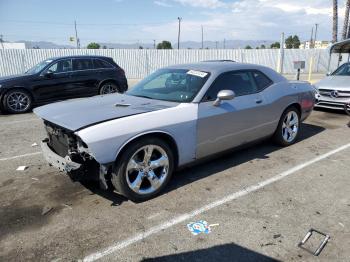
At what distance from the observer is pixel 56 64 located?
9742 millimetres

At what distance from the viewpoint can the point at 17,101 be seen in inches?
364

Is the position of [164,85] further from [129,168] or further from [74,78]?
[74,78]

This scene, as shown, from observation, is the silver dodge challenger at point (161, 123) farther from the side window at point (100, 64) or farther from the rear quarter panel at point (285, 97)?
the side window at point (100, 64)

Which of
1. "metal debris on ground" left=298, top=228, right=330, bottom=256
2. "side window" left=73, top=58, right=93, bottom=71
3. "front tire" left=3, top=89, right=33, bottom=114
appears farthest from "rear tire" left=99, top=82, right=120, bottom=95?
"metal debris on ground" left=298, top=228, right=330, bottom=256

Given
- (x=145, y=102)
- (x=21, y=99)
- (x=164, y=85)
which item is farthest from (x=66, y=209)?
(x=21, y=99)

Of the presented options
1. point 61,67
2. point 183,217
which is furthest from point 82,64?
point 183,217

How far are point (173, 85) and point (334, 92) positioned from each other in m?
5.58

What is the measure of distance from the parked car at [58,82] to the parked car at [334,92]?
642cm

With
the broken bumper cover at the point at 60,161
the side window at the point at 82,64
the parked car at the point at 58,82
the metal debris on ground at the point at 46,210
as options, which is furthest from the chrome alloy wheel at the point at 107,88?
the metal debris on ground at the point at 46,210

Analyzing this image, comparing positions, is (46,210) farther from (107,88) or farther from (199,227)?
(107,88)

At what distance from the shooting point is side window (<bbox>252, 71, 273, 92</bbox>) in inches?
199

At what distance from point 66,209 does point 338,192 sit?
10.7 ft

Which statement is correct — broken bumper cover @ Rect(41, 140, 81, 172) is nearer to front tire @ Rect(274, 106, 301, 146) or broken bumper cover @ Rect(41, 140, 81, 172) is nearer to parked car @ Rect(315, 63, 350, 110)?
front tire @ Rect(274, 106, 301, 146)

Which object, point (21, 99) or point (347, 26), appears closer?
point (21, 99)
